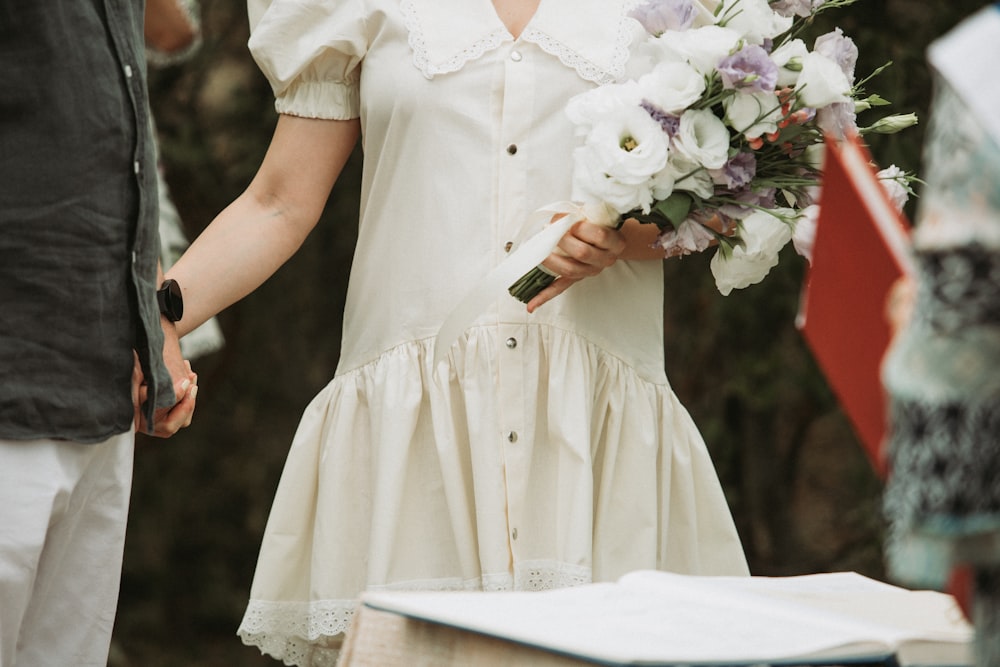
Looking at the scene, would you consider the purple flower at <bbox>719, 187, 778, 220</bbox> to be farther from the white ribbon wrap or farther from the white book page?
the white book page

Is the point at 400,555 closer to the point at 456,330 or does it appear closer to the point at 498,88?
the point at 456,330

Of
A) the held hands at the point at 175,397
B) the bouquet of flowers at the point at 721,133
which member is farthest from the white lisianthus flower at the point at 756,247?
the held hands at the point at 175,397

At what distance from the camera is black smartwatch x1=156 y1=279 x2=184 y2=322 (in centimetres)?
209

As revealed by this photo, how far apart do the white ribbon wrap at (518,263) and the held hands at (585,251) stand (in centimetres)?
1

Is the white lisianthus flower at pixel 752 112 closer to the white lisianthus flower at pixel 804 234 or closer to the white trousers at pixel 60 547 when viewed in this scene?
the white lisianthus flower at pixel 804 234

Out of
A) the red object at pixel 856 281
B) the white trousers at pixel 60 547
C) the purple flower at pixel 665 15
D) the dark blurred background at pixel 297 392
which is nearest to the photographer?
the red object at pixel 856 281

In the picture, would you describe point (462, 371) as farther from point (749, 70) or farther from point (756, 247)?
point (749, 70)

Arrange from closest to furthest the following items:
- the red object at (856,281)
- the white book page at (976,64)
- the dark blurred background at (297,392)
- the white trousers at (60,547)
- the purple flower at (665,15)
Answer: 1. the white book page at (976,64)
2. the red object at (856,281)
3. the white trousers at (60,547)
4. the purple flower at (665,15)
5. the dark blurred background at (297,392)

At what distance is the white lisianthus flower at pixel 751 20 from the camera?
2.02 metres

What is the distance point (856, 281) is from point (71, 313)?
3.43 feet

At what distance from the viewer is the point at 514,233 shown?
2.18 metres

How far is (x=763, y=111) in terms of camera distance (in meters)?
1.97

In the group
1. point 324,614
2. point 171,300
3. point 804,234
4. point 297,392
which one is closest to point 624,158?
point 804,234

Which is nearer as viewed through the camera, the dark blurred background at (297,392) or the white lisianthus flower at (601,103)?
the white lisianthus flower at (601,103)
